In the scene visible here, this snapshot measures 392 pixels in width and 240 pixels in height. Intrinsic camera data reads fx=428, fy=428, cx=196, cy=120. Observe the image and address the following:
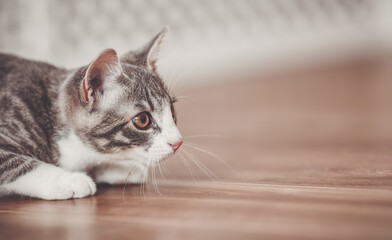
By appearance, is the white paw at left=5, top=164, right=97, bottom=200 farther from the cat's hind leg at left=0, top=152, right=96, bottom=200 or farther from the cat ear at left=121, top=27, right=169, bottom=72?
the cat ear at left=121, top=27, right=169, bottom=72

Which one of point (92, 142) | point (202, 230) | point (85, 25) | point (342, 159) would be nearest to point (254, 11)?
point (85, 25)

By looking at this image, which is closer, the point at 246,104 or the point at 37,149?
the point at 37,149

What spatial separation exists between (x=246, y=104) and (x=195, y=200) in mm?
1949

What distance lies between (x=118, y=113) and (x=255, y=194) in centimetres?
40

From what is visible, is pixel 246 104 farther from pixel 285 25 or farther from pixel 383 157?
pixel 285 25

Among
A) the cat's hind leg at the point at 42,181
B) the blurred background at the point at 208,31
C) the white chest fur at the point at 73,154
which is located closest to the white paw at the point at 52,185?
the cat's hind leg at the point at 42,181

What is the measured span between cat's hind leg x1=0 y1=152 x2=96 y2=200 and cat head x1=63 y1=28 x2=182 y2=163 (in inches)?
4.7

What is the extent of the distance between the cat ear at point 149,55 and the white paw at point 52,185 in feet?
1.37

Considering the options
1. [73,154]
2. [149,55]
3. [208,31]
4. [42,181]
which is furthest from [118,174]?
[208,31]

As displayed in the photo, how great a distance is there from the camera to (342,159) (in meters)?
1.36

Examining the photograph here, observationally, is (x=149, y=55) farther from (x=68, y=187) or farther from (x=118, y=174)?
(x=68, y=187)

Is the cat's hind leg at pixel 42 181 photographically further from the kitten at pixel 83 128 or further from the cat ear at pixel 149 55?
the cat ear at pixel 149 55

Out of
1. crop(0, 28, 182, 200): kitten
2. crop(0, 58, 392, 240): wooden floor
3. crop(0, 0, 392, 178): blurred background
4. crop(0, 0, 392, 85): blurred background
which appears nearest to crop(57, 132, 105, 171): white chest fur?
crop(0, 28, 182, 200): kitten

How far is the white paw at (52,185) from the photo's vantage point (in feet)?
3.31
